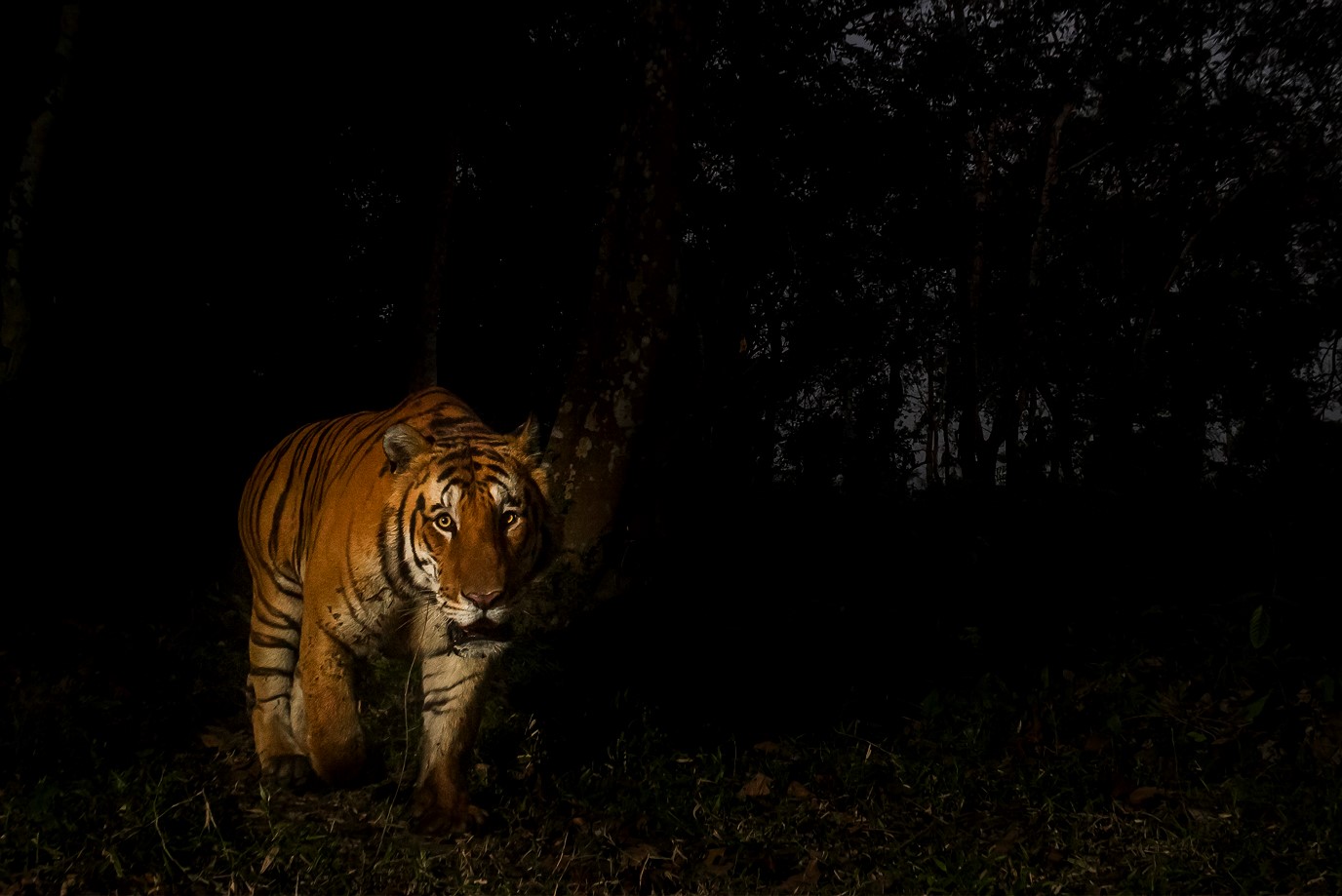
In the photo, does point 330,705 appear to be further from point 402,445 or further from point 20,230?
point 20,230

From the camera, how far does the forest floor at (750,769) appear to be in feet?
13.0

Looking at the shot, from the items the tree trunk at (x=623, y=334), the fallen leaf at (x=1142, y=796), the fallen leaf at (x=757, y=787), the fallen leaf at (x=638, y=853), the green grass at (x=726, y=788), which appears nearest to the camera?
the green grass at (x=726, y=788)

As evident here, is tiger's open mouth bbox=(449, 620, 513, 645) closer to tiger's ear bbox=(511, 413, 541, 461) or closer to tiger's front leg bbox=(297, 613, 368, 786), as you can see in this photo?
tiger's front leg bbox=(297, 613, 368, 786)

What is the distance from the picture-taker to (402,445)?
3.98 meters

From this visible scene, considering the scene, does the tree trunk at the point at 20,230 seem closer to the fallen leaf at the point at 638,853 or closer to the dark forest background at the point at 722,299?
the dark forest background at the point at 722,299

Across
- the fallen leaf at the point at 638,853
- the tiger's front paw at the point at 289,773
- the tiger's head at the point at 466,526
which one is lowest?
the fallen leaf at the point at 638,853

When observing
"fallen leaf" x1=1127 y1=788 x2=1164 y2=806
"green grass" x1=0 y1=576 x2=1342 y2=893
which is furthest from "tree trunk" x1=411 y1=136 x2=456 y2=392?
"fallen leaf" x1=1127 y1=788 x2=1164 y2=806

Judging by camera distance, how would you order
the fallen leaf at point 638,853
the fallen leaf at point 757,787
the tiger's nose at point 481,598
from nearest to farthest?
the tiger's nose at point 481,598, the fallen leaf at point 638,853, the fallen leaf at point 757,787

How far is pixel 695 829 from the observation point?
4465 millimetres

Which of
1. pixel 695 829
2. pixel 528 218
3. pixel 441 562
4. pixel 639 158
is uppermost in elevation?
pixel 528 218

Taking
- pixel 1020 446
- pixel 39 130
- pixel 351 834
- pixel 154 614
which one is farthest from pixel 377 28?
pixel 1020 446

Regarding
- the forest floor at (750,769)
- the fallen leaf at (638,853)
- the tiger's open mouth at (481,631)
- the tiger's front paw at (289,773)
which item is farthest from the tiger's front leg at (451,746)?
the fallen leaf at (638,853)

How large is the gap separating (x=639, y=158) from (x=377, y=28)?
4251 millimetres

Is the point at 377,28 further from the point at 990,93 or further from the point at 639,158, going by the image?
the point at 990,93
